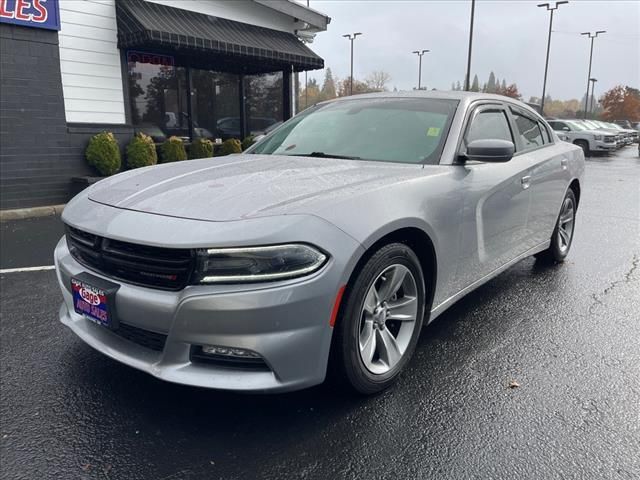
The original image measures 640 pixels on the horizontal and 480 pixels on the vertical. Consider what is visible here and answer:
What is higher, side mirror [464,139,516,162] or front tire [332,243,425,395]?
side mirror [464,139,516,162]

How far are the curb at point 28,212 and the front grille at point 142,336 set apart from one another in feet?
22.0

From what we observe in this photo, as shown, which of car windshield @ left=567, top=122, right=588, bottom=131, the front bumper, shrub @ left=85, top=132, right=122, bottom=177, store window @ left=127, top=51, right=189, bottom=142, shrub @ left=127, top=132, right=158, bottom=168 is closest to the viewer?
the front bumper

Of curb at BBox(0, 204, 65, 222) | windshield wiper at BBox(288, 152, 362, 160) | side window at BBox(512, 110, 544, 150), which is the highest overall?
side window at BBox(512, 110, 544, 150)

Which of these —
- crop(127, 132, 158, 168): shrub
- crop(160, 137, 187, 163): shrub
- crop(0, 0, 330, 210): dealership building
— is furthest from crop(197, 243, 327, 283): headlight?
crop(160, 137, 187, 163): shrub

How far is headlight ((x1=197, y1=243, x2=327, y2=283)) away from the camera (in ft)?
6.78

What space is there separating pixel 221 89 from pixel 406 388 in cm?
1113

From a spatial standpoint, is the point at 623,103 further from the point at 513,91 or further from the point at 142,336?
the point at 142,336

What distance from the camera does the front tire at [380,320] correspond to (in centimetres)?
231

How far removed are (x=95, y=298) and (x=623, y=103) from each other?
75393 millimetres

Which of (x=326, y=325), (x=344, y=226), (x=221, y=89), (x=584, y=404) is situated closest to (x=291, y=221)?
(x=344, y=226)

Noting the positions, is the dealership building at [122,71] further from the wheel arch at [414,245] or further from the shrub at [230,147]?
the wheel arch at [414,245]

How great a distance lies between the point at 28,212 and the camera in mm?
8039

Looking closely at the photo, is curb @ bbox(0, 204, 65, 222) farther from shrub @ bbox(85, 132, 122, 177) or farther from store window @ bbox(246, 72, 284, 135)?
store window @ bbox(246, 72, 284, 135)

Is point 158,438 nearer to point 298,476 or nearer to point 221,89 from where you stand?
point 298,476
